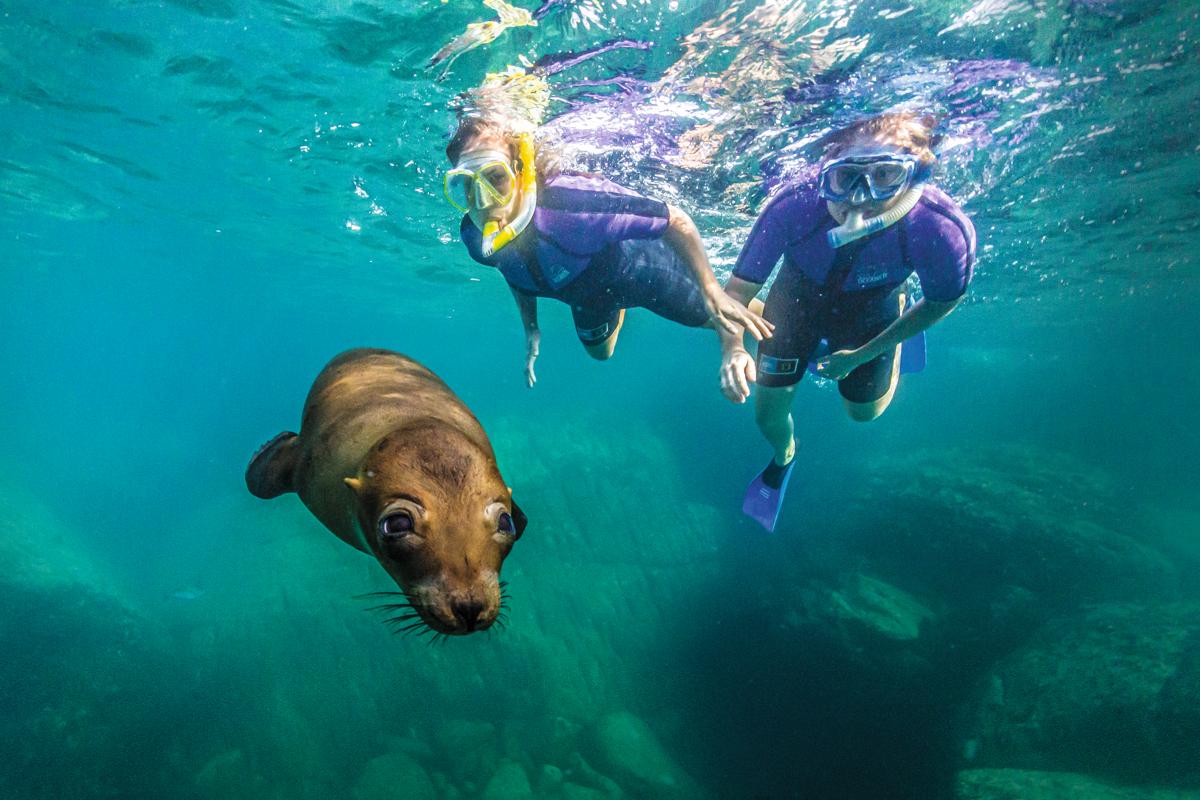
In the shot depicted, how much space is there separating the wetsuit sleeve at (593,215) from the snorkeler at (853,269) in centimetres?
89

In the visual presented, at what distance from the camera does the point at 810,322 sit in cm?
573

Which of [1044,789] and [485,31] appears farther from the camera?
[485,31]

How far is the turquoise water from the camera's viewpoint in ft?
26.4

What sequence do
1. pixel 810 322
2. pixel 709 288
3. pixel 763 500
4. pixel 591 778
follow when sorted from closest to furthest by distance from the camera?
pixel 709 288
pixel 810 322
pixel 763 500
pixel 591 778

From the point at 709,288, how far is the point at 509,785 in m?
9.54

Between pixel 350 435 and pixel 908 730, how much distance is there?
36.0ft

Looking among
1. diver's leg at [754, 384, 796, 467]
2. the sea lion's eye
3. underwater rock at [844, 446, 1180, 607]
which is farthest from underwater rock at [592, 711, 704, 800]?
the sea lion's eye

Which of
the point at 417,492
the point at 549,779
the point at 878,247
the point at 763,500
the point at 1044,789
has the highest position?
the point at 878,247

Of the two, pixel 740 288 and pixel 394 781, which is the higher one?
pixel 740 288

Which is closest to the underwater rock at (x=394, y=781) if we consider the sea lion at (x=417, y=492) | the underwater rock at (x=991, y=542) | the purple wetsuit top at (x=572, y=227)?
the purple wetsuit top at (x=572, y=227)

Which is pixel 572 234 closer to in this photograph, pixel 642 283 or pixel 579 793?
pixel 642 283

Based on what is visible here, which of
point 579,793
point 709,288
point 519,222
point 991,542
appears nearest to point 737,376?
point 709,288

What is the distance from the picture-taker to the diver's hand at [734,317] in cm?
383

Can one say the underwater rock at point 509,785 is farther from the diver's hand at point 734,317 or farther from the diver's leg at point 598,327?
the diver's hand at point 734,317
